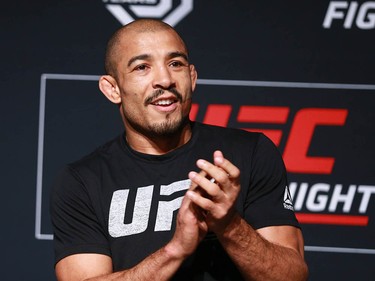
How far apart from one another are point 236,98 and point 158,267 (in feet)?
3.87

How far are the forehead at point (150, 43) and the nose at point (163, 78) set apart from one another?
0.14ft

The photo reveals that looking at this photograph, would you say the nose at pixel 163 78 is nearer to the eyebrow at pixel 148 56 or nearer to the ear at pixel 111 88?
the eyebrow at pixel 148 56

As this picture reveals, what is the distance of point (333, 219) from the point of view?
8.21 feet

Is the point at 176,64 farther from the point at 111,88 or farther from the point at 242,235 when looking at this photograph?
the point at 242,235

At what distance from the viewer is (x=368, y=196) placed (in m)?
2.48

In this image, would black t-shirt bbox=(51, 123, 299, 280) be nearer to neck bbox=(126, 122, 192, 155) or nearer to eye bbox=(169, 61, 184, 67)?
neck bbox=(126, 122, 192, 155)

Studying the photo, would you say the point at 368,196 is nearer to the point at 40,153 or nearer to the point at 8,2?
the point at 40,153

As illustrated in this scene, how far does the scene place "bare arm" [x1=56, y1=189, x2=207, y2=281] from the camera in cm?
136

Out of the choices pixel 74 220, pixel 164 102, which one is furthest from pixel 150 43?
pixel 74 220

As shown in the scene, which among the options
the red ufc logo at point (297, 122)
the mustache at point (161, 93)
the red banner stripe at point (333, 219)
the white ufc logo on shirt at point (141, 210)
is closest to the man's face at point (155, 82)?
the mustache at point (161, 93)

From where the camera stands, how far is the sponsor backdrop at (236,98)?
8.13 feet

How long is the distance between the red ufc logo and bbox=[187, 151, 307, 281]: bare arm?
921 millimetres

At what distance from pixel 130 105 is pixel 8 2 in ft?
3.75

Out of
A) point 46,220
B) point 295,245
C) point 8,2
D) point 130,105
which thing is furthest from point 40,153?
point 295,245
